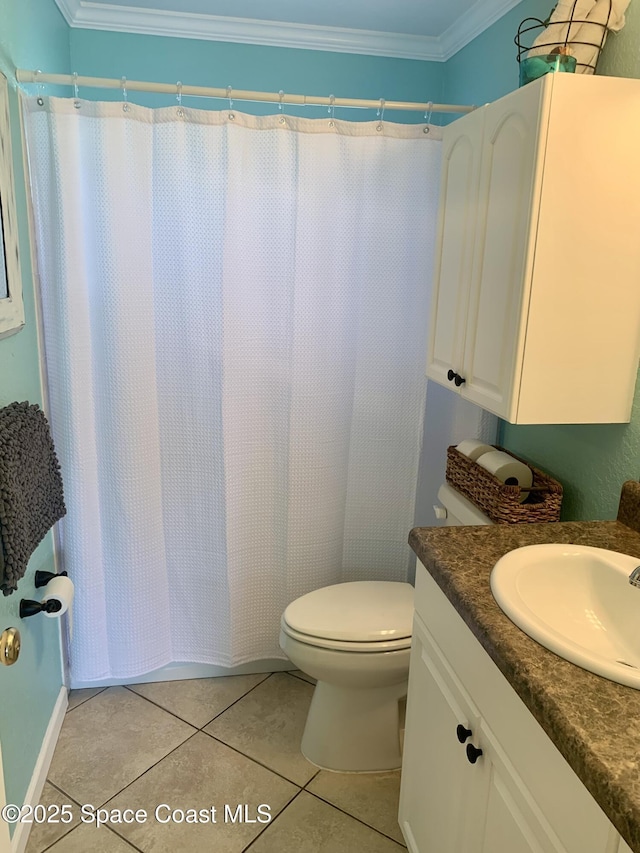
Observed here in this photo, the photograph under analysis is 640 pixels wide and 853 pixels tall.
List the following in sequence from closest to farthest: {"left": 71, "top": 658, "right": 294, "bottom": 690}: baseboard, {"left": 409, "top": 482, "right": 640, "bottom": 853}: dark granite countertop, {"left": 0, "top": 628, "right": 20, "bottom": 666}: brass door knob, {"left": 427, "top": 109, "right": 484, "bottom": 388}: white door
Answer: {"left": 409, "top": 482, "right": 640, "bottom": 853}: dark granite countertop, {"left": 0, "top": 628, "right": 20, "bottom": 666}: brass door knob, {"left": 427, "top": 109, "right": 484, "bottom": 388}: white door, {"left": 71, "top": 658, "right": 294, "bottom": 690}: baseboard

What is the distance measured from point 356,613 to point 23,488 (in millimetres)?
972

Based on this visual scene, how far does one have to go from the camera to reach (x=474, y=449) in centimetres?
186

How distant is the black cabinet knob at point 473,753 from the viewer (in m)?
1.09

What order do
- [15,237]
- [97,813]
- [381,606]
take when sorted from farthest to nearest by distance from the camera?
[381,606] → [97,813] → [15,237]

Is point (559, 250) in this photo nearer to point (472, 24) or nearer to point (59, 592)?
point (472, 24)

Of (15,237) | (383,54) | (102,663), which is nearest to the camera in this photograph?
(15,237)

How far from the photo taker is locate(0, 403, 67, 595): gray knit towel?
1.25 meters

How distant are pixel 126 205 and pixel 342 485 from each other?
42.9 inches

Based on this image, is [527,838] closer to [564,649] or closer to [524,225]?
[564,649]

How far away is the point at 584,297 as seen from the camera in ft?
4.42

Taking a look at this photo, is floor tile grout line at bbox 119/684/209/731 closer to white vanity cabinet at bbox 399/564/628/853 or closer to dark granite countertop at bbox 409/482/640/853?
white vanity cabinet at bbox 399/564/628/853

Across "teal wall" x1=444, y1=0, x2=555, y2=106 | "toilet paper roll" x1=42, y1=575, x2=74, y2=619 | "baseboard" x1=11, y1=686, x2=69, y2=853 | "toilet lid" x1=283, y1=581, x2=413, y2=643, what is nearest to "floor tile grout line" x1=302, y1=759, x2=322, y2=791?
"toilet lid" x1=283, y1=581, x2=413, y2=643

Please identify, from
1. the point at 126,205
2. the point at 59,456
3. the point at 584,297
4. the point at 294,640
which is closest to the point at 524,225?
the point at 584,297

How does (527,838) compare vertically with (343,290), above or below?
below
